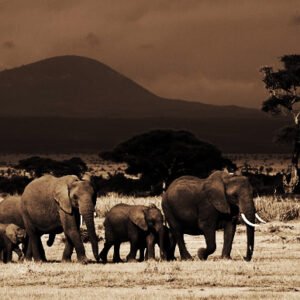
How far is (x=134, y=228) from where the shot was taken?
83.9ft

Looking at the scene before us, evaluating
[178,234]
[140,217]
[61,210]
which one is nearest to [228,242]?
[178,234]

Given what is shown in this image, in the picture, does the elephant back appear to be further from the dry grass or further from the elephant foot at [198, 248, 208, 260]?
the dry grass

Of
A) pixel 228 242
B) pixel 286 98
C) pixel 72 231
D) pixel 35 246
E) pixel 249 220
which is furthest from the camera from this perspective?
pixel 286 98

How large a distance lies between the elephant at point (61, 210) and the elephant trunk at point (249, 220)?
289cm

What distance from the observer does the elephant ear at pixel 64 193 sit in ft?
78.1

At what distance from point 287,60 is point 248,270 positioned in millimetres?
37779

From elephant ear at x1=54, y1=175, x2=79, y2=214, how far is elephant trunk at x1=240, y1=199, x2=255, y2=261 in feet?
10.8

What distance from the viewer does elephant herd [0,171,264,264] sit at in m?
23.9

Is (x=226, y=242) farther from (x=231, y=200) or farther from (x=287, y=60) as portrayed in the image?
(x=287, y=60)

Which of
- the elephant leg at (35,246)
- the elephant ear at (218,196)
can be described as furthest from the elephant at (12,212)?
the elephant ear at (218,196)

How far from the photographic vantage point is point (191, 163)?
62375 mm

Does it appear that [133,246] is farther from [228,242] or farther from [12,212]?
[12,212]

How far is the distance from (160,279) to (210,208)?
468 cm

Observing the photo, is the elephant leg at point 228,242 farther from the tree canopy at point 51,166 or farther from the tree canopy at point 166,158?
the tree canopy at point 51,166
